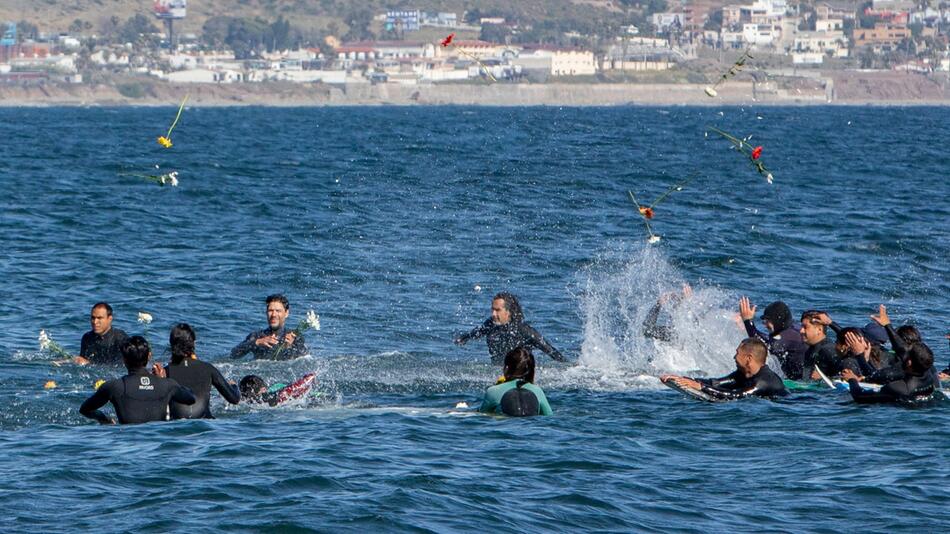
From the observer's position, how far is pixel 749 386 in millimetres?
17516

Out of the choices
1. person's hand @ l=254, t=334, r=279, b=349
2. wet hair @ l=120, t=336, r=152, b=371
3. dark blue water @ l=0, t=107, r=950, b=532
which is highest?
wet hair @ l=120, t=336, r=152, b=371

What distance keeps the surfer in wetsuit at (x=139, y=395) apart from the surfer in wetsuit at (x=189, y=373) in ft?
0.92

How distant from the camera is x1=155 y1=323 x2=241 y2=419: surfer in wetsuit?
51.8ft

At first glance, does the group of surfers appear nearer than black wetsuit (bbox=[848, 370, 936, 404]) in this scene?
Yes

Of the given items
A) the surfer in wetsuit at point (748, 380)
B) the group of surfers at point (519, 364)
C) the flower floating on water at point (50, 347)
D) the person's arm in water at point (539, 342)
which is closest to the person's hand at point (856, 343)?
the group of surfers at point (519, 364)

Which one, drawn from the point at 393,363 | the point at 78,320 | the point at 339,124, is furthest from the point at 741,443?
the point at 339,124

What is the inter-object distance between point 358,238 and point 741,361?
20.7 m

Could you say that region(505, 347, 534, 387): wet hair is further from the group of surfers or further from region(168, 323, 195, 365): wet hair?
region(168, 323, 195, 365): wet hair

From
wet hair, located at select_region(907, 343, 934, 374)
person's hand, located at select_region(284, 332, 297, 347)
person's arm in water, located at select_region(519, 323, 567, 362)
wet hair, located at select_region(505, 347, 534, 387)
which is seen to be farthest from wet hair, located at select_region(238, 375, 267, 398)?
wet hair, located at select_region(907, 343, 934, 374)

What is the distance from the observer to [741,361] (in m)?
17.4

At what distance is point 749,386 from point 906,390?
72.7 inches

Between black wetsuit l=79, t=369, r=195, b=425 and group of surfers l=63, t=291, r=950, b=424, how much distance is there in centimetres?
1

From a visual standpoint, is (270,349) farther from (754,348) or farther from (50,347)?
(754,348)

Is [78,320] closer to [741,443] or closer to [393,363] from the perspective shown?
[393,363]
